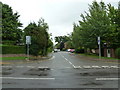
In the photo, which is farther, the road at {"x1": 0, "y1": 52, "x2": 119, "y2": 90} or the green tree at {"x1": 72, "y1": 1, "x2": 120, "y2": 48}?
the green tree at {"x1": 72, "y1": 1, "x2": 120, "y2": 48}

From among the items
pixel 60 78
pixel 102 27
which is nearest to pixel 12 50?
pixel 102 27

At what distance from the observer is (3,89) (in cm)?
815

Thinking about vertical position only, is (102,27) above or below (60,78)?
above

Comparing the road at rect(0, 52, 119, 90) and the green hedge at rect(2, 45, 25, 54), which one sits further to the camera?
the green hedge at rect(2, 45, 25, 54)

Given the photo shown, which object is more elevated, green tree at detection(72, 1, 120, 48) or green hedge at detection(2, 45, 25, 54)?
green tree at detection(72, 1, 120, 48)

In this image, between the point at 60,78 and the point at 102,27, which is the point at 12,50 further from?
the point at 60,78

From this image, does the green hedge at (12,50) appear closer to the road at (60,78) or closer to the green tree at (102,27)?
the green tree at (102,27)

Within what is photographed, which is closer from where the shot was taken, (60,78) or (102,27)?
(60,78)

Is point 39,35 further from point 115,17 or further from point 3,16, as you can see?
point 3,16

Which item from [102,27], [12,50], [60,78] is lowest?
[60,78]

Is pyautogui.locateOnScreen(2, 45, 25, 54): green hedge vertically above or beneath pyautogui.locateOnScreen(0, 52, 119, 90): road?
above

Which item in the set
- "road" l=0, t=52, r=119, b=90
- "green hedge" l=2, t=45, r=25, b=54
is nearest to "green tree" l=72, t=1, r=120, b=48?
"green hedge" l=2, t=45, r=25, b=54

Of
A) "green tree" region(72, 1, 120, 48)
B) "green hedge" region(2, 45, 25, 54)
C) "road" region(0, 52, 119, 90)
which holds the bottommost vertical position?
"road" region(0, 52, 119, 90)

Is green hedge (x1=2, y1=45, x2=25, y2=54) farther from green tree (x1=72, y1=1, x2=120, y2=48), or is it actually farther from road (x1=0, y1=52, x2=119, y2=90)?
road (x1=0, y1=52, x2=119, y2=90)
